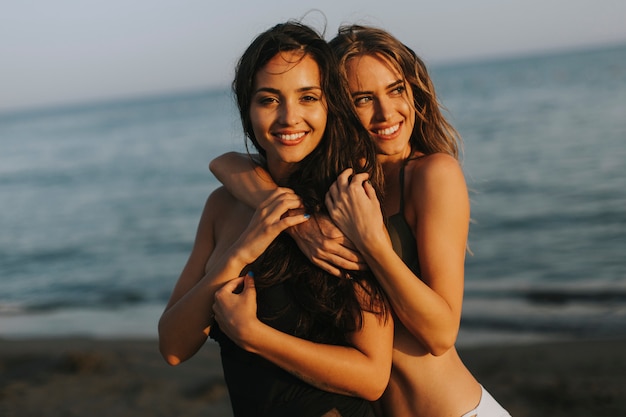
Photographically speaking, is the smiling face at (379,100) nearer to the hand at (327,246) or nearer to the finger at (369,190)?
the finger at (369,190)

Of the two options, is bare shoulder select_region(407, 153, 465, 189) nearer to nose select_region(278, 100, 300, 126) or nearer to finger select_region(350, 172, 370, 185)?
finger select_region(350, 172, 370, 185)

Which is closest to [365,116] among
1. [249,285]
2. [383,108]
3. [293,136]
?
[383,108]

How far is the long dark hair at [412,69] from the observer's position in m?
3.33

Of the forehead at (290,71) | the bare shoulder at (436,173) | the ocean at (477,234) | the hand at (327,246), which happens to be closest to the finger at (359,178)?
the hand at (327,246)

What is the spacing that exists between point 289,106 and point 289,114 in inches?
1.5

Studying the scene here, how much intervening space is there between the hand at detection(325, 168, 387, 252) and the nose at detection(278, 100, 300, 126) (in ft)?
0.95

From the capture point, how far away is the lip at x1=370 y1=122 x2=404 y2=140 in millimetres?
3305

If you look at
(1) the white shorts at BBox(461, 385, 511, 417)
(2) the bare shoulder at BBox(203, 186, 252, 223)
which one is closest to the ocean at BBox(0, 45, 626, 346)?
(2) the bare shoulder at BBox(203, 186, 252, 223)

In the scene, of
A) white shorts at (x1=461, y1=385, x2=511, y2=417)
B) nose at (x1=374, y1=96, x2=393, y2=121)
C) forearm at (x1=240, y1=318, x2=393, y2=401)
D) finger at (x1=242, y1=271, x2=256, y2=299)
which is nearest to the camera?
forearm at (x1=240, y1=318, x2=393, y2=401)

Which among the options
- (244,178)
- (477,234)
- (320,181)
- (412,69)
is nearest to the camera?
(320,181)

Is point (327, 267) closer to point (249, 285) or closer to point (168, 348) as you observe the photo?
point (249, 285)

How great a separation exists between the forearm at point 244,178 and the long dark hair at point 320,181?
0.49 ft

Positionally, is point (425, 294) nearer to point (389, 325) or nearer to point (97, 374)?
point (389, 325)

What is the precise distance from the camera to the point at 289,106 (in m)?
2.80
